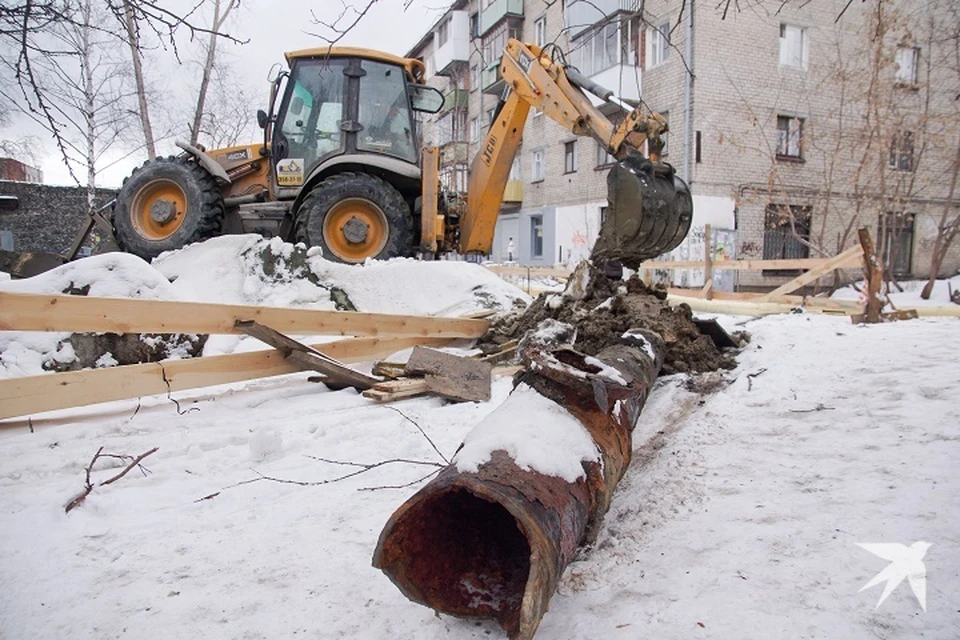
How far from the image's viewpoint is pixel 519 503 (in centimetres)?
145

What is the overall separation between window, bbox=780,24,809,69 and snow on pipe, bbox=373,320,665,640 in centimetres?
2030

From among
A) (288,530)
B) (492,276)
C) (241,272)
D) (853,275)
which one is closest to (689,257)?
(853,275)

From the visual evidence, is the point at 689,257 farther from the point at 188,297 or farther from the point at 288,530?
the point at 288,530

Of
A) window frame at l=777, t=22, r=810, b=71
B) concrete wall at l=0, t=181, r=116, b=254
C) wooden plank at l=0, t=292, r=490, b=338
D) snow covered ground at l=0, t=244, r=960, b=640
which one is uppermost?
window frame at l=777, t=22, r=810, b=71

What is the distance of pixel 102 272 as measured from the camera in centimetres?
527

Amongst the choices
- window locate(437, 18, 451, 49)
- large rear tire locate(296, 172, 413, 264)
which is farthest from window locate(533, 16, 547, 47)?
large rear tire locate(296, 172, 413, 264)

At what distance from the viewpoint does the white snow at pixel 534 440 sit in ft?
5.45

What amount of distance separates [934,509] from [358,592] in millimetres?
1987

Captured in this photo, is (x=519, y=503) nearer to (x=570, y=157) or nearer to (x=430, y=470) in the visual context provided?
(x=430, y=470)

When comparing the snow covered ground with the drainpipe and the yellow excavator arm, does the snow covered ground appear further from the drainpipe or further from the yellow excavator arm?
the drainpipe

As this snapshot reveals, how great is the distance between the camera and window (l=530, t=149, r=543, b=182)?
24812mm

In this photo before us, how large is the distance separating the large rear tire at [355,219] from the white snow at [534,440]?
19.6ft

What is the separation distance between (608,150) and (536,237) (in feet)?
68.0

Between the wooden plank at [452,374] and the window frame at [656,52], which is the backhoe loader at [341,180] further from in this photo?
the window frame at [656,52]
